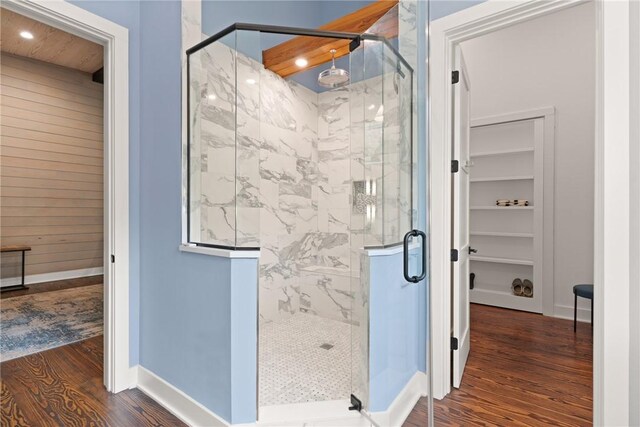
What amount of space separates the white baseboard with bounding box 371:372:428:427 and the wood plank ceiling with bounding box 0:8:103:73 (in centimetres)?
528

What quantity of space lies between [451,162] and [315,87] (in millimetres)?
2726

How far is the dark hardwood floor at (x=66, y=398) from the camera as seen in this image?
1912 millimetres

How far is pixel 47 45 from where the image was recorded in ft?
15.2

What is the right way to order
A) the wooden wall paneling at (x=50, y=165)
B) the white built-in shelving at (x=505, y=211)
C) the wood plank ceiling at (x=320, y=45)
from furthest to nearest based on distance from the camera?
the wooden wall paneling at (x=50, y=165) → the white built-in shelving at (x=505, y=211) → the wood plank ceiling at (x=320, y=45)

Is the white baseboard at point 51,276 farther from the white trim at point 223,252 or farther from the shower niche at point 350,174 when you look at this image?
the white trim at point 223,252

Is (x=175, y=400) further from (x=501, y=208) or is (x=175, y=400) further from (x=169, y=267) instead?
(x=501, y=208)

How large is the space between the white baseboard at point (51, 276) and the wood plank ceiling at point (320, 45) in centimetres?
488

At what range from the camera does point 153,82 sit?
2.23 metres

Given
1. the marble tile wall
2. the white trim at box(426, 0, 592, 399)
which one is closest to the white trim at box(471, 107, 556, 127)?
the marble tile wall

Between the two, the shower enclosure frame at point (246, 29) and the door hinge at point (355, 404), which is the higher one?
the shower enclosure frame at point (246, 29)

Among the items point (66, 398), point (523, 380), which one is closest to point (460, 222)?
point (523, 380)

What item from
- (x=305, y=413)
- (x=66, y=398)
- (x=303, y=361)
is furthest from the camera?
(x=303, y=361)

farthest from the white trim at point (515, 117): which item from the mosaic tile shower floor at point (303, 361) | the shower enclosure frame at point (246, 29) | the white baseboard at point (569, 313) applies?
the mosaic tile shower floor at point (303, 361)

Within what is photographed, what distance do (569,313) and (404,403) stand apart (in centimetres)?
294
